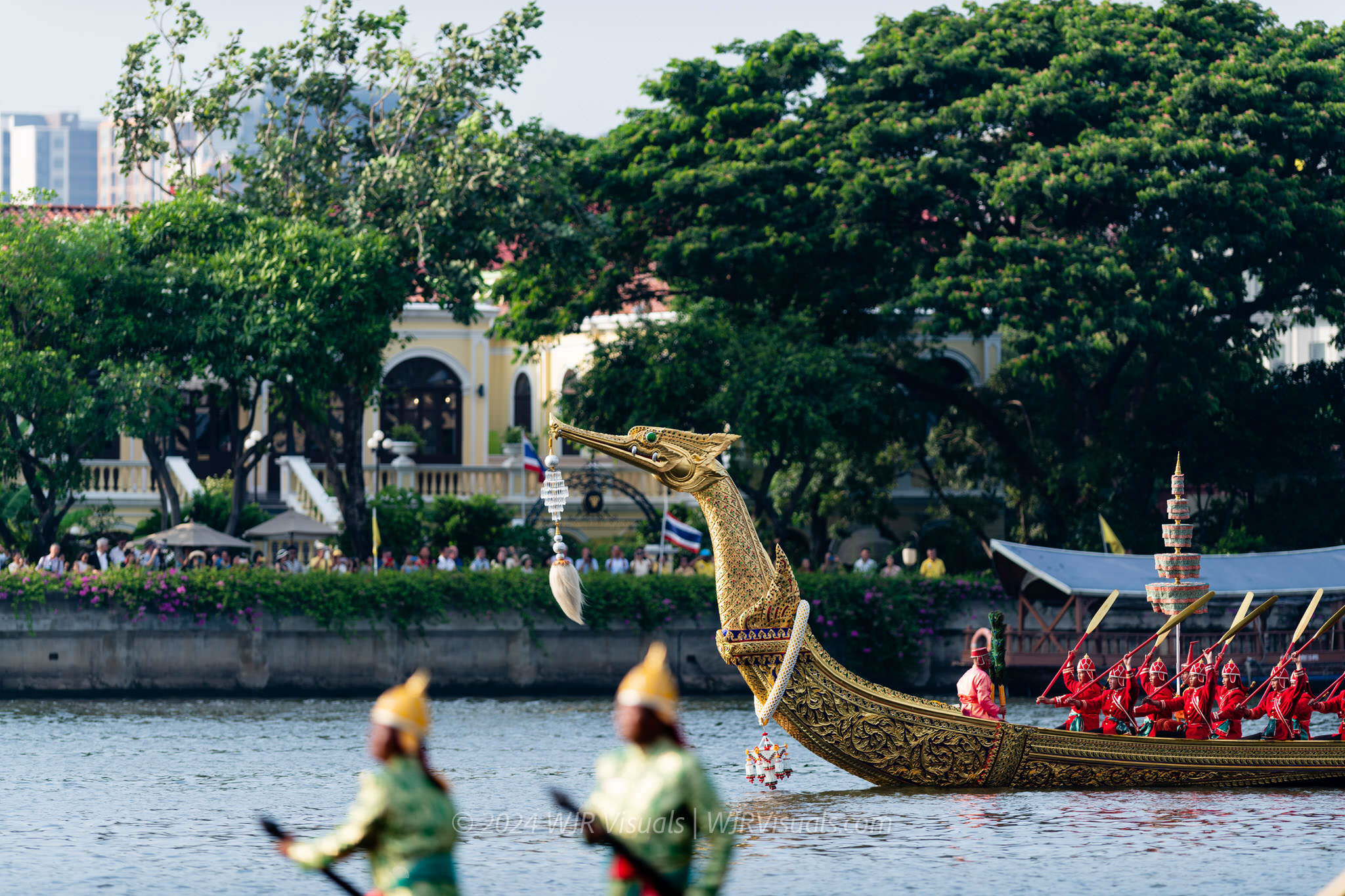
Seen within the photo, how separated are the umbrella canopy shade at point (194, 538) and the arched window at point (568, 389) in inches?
364

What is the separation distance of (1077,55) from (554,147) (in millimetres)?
11445

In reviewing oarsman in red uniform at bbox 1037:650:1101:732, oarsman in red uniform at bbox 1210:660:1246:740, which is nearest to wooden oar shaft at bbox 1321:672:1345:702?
oarsman in red uniform at bbox 1210:660:1246:740

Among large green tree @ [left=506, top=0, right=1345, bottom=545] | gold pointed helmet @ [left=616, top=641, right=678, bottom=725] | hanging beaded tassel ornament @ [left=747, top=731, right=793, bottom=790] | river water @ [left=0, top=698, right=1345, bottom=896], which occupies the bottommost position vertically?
river water @ [left=0, top=698, right=1345, bottom=896]

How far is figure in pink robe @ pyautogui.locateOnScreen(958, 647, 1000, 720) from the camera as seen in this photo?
76.0ft

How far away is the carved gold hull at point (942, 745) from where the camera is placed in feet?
73.7

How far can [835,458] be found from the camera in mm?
45156

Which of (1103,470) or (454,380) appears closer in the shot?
(1103,470)

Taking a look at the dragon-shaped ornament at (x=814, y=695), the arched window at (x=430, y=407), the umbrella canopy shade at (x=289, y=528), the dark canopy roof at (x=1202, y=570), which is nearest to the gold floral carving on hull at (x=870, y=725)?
the dragon-shaped ornament at (x=814, y=695)

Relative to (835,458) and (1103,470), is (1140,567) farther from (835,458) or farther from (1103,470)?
(835,458)

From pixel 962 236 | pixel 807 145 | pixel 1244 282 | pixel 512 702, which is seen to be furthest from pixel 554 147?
pixel 1244 282

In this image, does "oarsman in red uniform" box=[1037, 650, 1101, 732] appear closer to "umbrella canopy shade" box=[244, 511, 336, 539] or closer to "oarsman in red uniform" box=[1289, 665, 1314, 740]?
"oarsman in red uniform" box=[1289, 665, 1314, 740]

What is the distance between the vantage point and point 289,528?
40.7 metres

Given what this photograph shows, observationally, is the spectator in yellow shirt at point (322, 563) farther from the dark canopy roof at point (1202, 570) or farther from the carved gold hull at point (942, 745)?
the carved gold hull at point (942, 745)

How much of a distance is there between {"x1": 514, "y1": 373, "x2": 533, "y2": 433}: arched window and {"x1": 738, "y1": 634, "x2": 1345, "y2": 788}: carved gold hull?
1275 inches
